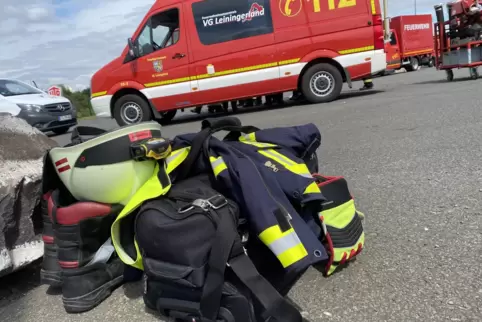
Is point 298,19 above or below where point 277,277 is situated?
above

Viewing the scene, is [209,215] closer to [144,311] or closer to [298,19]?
[144,311]

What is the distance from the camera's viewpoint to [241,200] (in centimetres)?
176

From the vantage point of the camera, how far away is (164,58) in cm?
884

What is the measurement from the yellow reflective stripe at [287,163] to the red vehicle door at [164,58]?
714 cm

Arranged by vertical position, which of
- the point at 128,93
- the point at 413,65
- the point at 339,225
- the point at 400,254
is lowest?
the point at 413,65

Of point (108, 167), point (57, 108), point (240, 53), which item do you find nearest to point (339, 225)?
point (108, 167)

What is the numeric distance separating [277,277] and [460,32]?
10051 mm

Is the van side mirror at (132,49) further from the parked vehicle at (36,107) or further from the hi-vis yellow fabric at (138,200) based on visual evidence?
the hi-vis yellow fabric at (138,200)

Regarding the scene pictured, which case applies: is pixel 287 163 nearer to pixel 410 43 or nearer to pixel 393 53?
pixel 393 53

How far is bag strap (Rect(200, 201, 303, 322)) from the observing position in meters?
1.55

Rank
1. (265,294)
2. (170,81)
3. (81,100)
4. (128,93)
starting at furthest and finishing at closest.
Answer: (81,100), (128,93), (170,81), (265,294)

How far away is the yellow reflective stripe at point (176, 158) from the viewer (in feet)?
6.61

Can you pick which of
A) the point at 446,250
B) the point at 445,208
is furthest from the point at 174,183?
the point at 445,208

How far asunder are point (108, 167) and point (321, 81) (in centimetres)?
743
